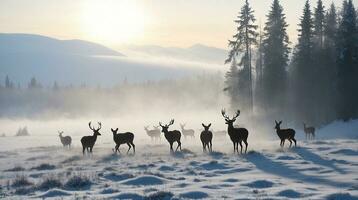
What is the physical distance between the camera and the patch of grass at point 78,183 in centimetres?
1877

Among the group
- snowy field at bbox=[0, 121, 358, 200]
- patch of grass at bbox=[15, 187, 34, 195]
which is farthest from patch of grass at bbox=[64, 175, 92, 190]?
patch of grass at bbox=[15, 187, 34, 195]

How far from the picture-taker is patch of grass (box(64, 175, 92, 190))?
739 inches

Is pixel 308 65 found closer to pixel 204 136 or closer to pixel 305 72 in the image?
pixel 305 72

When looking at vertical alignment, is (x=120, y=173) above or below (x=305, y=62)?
below

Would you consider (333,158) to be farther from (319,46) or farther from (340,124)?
(319,46)

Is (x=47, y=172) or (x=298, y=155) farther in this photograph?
(x=298, y=155)

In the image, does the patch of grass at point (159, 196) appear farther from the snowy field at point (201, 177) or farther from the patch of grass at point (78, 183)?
the patch of grass at point (78, 183)

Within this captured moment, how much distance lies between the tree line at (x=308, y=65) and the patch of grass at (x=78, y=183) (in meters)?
38.8

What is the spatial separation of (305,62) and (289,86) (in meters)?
7.14

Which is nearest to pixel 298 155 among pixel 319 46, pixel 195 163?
pixel 195 163

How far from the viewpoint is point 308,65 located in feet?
188

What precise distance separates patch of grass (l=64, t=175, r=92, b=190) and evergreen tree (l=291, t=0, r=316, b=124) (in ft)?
140

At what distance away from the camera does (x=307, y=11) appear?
58938mm

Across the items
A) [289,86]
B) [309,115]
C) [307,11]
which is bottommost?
[309,115]
